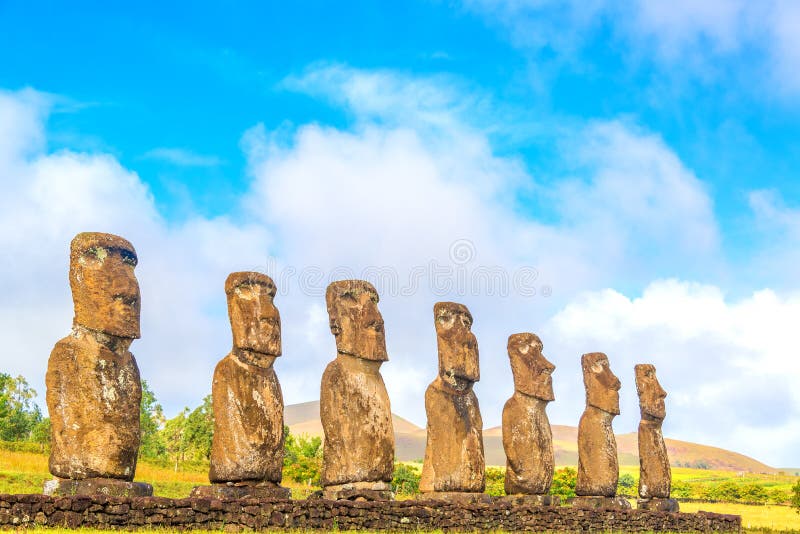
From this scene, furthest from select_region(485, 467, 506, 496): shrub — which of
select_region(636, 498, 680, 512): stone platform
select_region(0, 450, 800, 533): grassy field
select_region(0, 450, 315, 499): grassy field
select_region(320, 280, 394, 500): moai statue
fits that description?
select_region(320, 280, 394, 500): moai statue

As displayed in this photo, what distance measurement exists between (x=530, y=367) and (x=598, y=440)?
10.9 ft

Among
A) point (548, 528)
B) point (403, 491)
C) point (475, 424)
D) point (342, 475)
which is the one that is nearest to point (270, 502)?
point (342, 475)

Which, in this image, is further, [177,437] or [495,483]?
[177,437]

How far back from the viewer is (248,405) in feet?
49.6

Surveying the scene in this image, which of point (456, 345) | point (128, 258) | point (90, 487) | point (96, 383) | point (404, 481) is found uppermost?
point (128, 258)

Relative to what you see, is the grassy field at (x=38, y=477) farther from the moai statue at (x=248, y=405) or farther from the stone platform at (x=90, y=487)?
the stone platform at (x=90, y=487)

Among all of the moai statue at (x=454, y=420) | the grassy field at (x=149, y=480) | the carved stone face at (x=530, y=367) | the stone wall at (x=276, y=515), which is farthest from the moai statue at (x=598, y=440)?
the grassy field at (x=149, y=480)

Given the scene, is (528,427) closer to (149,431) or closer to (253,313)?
(253,313)

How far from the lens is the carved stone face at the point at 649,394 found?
2570 centimetres

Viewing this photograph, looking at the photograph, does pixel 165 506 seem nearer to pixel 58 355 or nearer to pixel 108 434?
pixel 108 434

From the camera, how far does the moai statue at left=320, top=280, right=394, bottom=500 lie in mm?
16484

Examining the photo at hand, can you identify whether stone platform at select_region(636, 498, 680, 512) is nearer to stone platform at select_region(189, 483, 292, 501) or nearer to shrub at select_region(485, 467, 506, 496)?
shrub at select_region(485, 467, 506, 496)

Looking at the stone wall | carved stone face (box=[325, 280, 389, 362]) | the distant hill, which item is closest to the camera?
the stone wall

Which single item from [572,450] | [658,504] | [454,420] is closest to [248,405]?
[454,420]
